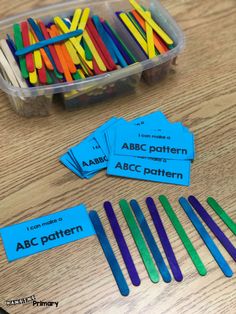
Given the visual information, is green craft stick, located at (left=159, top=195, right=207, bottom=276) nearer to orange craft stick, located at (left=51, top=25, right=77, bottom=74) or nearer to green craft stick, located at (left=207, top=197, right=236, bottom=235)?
green craft stick, located at (left=207, top=197, right=236, bottom=235)

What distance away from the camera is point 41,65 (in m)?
0.67

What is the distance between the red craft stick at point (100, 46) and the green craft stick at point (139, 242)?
0.25 metres

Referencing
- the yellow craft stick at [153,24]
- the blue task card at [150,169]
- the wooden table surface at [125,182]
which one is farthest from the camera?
the yellow craft stick at [153,24]

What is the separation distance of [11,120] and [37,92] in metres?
0.08

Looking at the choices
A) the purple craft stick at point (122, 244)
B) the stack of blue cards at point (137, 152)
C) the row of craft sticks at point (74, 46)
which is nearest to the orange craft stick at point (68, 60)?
the row of craft sticks at point (74, 46)

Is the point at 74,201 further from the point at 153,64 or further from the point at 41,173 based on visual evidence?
the point at 153,64

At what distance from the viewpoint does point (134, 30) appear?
74cm

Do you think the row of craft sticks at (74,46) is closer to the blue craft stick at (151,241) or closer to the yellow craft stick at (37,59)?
the yellow craft stick at (37,59)

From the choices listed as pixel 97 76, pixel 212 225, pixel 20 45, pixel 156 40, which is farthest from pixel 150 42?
pixel 212 225

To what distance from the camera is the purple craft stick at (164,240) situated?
0.54m

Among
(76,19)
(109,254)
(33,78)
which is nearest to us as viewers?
(109,254)

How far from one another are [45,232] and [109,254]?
0.10m

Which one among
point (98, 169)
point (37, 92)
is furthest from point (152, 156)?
point (37, 92)

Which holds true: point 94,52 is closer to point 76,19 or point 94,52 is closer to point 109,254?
point 76,19
